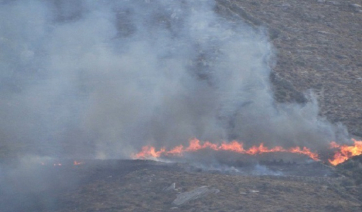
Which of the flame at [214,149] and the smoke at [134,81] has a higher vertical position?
the smoke at [134,81]

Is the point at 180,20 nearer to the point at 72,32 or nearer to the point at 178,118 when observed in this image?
the point at 72,32

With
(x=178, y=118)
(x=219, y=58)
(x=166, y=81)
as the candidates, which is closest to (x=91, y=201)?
(x=178, y=118)

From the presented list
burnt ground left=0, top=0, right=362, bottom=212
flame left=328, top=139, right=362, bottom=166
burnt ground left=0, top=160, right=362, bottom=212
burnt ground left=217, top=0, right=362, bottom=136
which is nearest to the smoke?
flame left=328, top=139, right=362, bottom=166

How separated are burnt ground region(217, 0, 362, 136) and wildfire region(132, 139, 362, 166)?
2.25 feet

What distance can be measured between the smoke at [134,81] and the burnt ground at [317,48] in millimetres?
452

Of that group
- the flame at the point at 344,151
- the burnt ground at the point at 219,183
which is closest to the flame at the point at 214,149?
the flame at the point at 344,151

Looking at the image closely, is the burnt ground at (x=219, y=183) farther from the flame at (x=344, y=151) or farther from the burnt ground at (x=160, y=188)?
the flame at (x=344, y=151)

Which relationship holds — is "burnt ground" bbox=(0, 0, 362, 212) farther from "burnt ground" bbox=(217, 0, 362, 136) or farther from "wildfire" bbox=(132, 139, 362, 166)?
"wildfire" bbox=(132, 139, 362, 166)

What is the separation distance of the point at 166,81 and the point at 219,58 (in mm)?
1821

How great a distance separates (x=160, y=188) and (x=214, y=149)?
252 cm

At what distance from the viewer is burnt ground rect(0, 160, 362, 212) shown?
956 centimetres

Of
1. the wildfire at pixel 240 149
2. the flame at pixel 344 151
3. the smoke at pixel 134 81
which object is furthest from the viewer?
the smoke at pixel 134 81

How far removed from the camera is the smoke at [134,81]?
1298 cm

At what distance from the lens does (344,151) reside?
1208 centimetres
